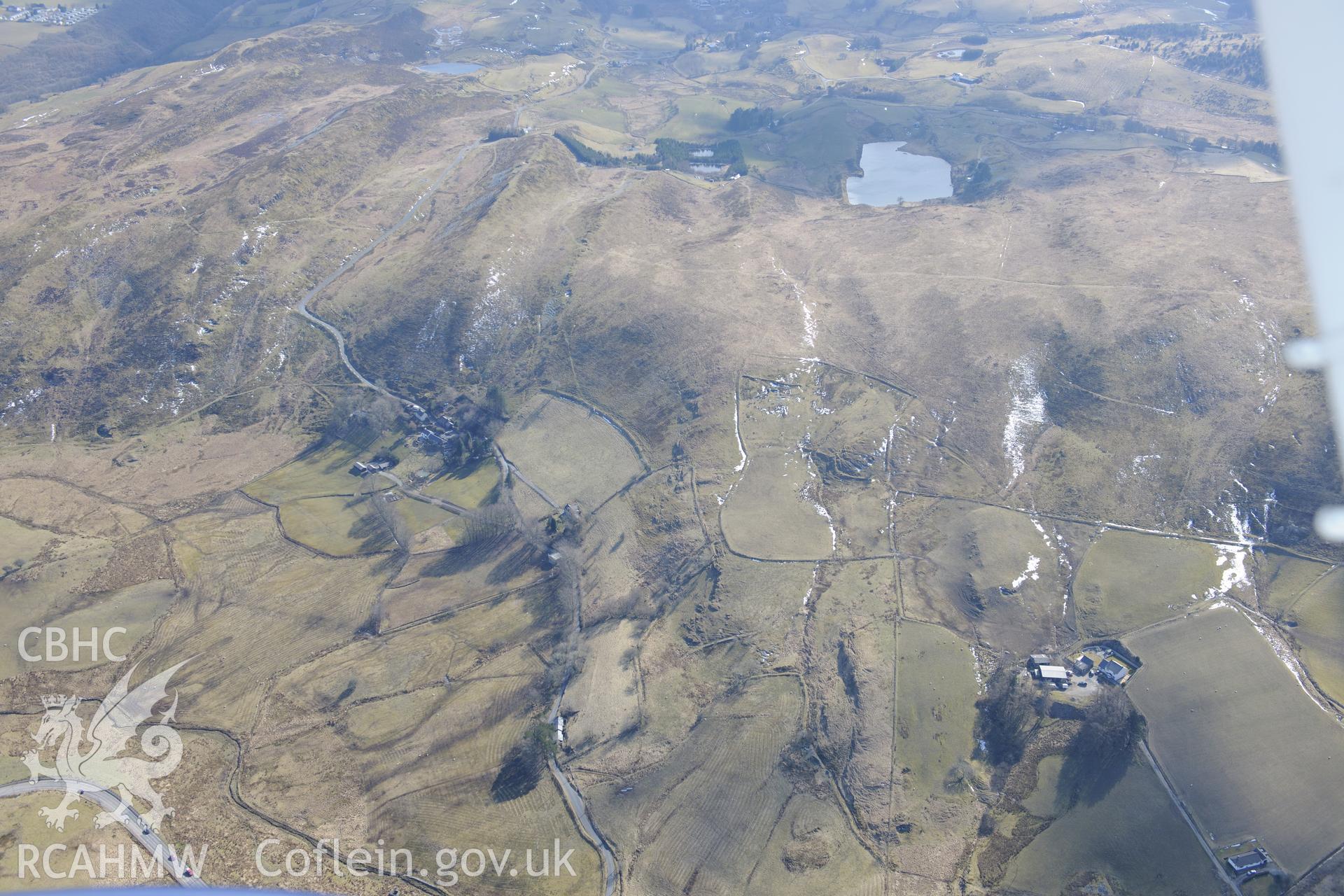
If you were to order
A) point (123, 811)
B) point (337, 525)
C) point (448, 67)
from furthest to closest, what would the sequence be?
point (448, 67)
point (337, 525)
point (123, 811)

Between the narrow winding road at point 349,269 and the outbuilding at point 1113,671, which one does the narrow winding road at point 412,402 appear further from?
the outbuilding at point 1113,671

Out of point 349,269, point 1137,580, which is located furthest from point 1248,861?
point 349,269

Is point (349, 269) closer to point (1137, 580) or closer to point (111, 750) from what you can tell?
point (111, 750)

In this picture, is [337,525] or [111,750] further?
[337,525]

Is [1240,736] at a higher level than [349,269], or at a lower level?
lower

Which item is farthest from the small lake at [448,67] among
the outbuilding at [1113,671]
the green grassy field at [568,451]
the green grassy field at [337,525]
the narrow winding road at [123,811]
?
the outbuilding at [1113,671]

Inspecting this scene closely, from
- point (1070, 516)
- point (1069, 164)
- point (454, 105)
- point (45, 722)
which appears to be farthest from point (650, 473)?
point (454, 105)

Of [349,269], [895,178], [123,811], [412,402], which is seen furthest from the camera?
[895,178]

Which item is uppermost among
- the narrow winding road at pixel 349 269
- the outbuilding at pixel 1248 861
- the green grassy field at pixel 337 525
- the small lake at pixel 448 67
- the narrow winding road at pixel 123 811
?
the small lake at pixel 448 67
